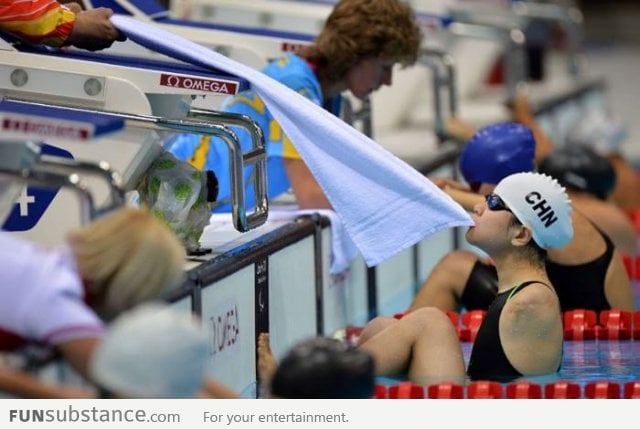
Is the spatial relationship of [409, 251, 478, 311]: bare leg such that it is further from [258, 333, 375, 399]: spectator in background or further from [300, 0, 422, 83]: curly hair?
[258, 333, 375, 399]: spectator in background

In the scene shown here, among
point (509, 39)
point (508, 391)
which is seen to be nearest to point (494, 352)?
point (508, 391)

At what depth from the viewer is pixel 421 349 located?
390cm

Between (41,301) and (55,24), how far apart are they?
1.54 meters

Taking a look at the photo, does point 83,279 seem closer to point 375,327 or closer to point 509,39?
point 375,327

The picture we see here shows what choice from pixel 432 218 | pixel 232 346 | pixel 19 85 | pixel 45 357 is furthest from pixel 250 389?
pixel 45 357

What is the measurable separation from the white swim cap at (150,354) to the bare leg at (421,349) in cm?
128

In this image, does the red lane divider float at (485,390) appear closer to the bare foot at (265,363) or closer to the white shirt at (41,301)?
the bare foot at (265,363)

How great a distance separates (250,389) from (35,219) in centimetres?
68

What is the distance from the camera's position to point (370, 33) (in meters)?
4.65

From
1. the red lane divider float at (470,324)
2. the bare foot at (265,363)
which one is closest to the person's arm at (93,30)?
the bare foot at (265,363)

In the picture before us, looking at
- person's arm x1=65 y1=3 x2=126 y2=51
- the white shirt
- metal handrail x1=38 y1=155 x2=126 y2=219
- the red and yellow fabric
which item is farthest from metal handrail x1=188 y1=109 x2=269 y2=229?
the white shirt

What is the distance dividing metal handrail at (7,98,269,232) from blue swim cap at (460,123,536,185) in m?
0.90

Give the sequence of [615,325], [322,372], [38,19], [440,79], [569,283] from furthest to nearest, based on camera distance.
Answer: [440,79]
[569,283]
[615,325]
[38,19]
[322,372]
